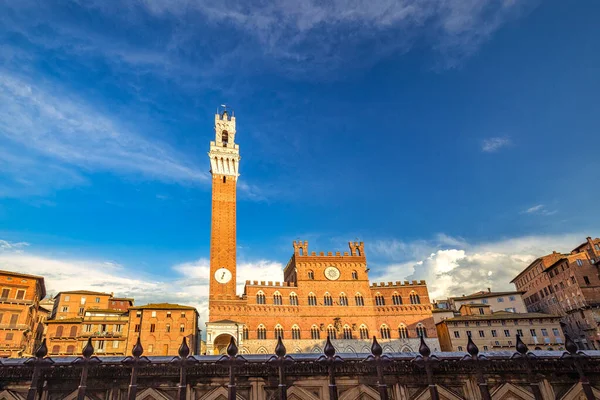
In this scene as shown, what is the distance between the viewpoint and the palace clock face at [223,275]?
161 ft

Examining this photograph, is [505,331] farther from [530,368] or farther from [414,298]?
[530,368]

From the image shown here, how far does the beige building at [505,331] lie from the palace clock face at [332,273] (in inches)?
675

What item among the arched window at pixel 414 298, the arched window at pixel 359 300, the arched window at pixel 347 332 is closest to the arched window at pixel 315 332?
the arched window at pixel 347 332

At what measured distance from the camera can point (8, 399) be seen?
6082 mm

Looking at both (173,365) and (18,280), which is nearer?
(173,365)

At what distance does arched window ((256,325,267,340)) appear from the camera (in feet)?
152

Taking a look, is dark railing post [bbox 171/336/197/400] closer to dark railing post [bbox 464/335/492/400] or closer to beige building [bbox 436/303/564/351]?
dark railing post [bbox 464/335/492/400]

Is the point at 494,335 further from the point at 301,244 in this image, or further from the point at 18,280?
the point at 18,280

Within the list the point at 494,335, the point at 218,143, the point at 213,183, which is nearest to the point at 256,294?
the point at 213,183

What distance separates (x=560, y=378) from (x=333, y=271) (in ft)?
155

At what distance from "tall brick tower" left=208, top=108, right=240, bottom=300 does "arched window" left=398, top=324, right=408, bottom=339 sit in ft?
85.1

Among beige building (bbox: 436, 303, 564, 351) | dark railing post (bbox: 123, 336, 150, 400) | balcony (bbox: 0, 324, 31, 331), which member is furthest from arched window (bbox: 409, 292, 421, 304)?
balcony (bbox: 0, 324, 31, 331)

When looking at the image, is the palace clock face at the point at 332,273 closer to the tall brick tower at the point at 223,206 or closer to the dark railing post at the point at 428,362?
the tall brick tower at the point at 223,206

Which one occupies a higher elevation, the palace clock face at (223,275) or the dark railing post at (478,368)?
the palace clock face at (223,275)
